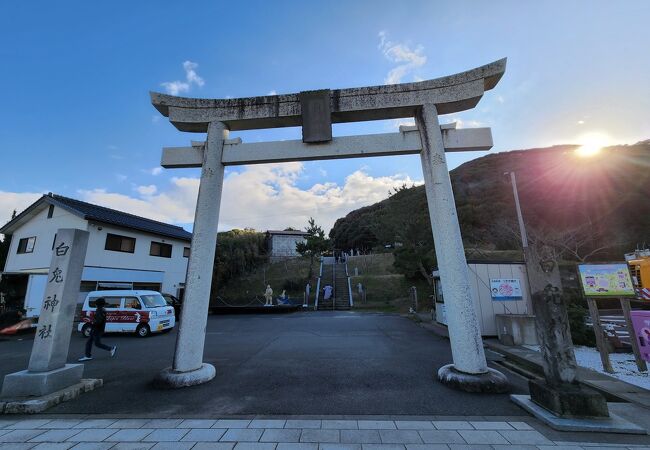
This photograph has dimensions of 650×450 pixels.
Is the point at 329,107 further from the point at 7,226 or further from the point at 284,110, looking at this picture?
the point at 7,226

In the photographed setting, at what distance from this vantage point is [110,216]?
1834 cm

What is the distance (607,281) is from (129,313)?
51.6 feet

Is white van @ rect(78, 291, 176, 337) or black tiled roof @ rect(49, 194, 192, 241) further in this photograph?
black tiled roof @ rect(49, 194, 192, 241)

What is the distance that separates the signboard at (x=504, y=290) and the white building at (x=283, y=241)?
28724mm

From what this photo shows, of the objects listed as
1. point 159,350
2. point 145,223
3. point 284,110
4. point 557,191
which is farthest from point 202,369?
point 557,191

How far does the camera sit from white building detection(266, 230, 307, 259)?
36.8 metres

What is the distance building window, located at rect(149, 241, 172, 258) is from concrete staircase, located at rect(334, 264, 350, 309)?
1353 cm

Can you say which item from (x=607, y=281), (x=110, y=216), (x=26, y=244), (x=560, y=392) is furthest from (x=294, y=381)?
(x=26, y=244)

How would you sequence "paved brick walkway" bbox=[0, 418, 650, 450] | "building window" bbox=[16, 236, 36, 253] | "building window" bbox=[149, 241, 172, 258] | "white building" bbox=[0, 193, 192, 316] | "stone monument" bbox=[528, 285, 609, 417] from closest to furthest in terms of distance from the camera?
1. "paved brick walkway" bbox=[0, 418, 650, 450]
2. "stone monument" bbox=[528, 285, 609, 417]
3. "white building" bbox=[0, 193, 192, 316]
4. "building window" bbox=[16, 236, 36, 253]
5. "building window" bbox=[149, 241, 172, 258]

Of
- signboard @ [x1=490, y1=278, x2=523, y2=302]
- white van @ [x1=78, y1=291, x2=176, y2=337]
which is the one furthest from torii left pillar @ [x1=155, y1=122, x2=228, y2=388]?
signboard @ [x1=490, y1=278, x2=523, y2=302]

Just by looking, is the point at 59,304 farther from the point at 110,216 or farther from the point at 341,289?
the point at 341,289

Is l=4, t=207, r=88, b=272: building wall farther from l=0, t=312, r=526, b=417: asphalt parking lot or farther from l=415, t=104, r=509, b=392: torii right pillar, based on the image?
l=415, t=104, r=509, b=392: torii right pillar

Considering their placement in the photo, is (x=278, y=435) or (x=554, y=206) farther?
(x=554, y=206)

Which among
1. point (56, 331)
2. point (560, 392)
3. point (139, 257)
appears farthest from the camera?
point (139, 257)
